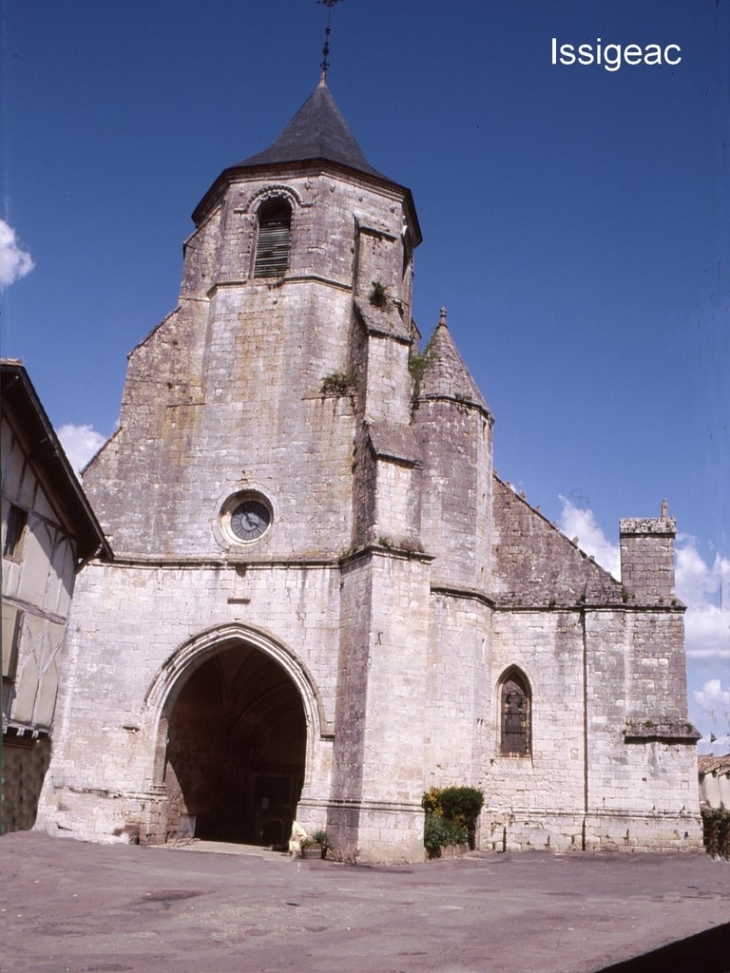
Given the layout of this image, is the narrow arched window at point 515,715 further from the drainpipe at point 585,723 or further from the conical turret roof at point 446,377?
the conical turret roof at point 446,377

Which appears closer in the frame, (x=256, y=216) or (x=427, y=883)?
(x=427, y=883)

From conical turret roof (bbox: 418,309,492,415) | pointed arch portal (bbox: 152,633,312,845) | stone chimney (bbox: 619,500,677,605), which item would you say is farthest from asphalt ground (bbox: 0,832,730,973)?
conical turret roof (bbox: 418,309,492,415)

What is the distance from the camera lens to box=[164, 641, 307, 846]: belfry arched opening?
1809cm

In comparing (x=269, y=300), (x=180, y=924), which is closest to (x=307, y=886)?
(x=180, y=924)

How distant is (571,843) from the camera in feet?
53.7

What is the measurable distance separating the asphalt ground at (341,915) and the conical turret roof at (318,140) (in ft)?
44.1

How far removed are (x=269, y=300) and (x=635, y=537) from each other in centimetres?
847

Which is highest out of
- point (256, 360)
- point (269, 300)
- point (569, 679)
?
point (269, 300)

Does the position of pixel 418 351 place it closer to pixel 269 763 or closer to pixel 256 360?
pixel 256 360

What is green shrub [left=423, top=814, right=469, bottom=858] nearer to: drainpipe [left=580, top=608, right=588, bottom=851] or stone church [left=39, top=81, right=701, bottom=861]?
stone church [left=39, top=81, right=701, bottom=861]

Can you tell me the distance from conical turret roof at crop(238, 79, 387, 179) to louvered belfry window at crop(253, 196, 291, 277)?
2.95 feet

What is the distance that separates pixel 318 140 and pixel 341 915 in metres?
16.3

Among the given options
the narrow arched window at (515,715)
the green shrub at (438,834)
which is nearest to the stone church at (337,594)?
the narrow arched window at (515,715)

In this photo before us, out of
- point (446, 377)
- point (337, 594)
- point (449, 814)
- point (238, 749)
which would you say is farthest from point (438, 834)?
point (446, 377)
